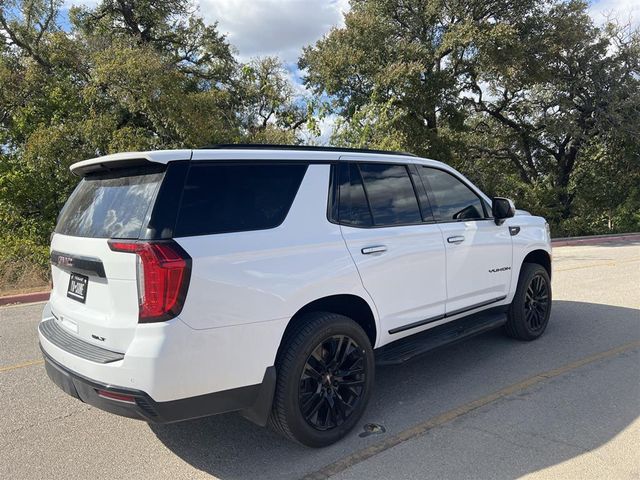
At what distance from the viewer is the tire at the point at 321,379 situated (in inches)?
123

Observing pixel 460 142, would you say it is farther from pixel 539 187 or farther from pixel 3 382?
pixel 3 382

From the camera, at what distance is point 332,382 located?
11.1ft

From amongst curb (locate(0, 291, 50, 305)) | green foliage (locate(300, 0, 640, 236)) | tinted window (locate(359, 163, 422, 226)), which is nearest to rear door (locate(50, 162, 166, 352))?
tinted window (locate(359, 163, 422, 226))

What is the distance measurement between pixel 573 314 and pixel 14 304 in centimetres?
869

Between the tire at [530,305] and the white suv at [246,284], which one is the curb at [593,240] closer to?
the tire at [530,305]

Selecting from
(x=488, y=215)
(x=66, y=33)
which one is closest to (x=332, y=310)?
(x=488, y=215)

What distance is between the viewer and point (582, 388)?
4188mm

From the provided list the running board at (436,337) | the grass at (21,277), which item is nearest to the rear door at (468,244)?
the running board at (436,337)

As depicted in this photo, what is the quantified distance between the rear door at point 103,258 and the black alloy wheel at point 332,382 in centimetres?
116

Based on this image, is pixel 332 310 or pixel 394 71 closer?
pixel 332 310

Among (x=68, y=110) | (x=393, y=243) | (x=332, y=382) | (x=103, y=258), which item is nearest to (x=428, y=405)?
(x=332, y=382)

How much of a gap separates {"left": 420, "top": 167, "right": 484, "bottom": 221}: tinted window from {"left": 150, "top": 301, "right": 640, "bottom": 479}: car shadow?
55.7 inches

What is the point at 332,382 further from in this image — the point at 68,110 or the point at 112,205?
the point at 68,110

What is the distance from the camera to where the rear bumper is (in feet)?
9.04
